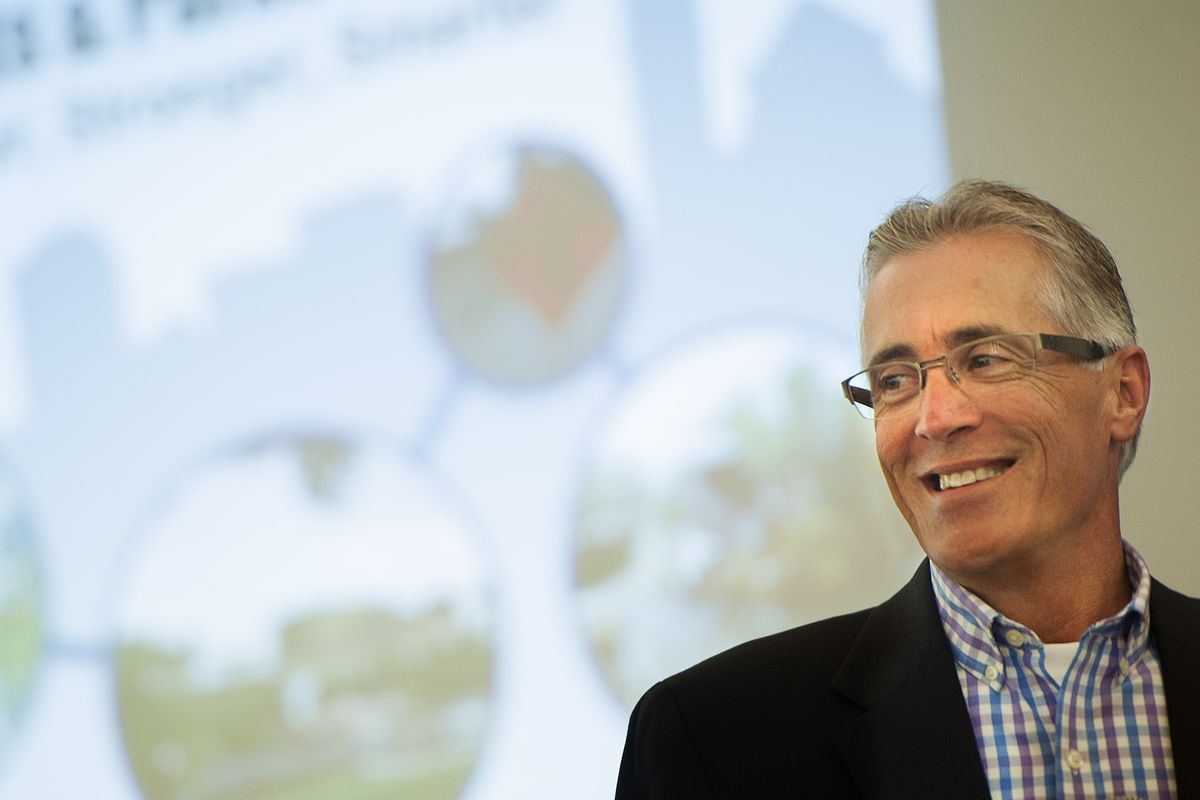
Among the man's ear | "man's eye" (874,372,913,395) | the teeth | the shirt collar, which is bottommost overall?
the shirt collar

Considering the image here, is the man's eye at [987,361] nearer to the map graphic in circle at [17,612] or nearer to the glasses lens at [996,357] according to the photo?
the glasses lens at [996,357]

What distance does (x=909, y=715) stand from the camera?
3.77 ft

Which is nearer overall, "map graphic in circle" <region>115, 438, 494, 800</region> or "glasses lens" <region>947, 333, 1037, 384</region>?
"glasses lens" <region>947, 333, 1037, 384</region>

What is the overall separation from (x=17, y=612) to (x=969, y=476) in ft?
6.04

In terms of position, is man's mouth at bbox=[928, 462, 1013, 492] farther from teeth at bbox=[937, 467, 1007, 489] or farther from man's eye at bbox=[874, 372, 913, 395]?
man's eye at bbox=[874, 372, 913, 395]

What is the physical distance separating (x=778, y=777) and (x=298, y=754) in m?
1.18

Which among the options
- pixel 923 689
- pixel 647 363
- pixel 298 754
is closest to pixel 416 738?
pixel 298 754

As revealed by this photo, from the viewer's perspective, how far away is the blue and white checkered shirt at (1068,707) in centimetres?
111

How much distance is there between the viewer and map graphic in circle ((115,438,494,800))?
6.68 feet

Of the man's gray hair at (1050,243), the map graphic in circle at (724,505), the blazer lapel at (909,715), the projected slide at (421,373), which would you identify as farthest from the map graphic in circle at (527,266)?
the blazer lapel at (909,715)

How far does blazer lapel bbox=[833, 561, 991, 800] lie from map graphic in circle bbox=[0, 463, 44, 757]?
5.43 ft

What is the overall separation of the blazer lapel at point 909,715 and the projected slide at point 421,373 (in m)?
0.63

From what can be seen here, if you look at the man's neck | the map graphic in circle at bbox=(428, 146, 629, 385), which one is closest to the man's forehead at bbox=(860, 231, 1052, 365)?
the man's neck

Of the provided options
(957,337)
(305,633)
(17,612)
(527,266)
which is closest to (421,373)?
(527,266)
